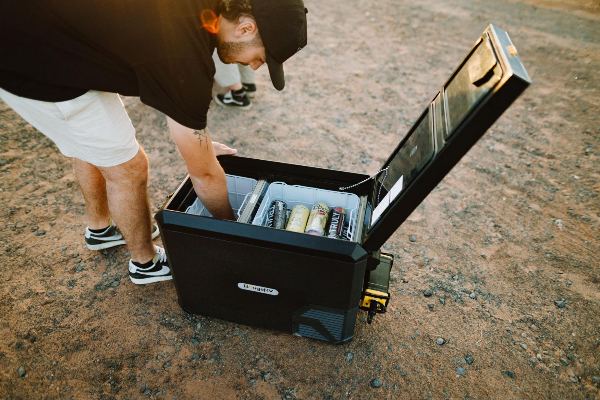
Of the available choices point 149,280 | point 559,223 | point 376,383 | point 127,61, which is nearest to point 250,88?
point 149,280

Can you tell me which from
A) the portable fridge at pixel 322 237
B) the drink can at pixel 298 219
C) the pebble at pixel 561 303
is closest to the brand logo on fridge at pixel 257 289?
the portable fridge at pixel 322 237

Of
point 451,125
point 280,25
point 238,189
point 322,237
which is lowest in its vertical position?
point 238,189

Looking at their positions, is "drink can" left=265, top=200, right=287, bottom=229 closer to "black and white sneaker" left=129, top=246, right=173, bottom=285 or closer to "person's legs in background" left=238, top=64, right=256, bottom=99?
"black and white sneaker" left=129, top=246, right=173, bottom=285

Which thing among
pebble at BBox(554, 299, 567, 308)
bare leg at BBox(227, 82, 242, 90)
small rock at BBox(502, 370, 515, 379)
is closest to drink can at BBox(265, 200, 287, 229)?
small rock at BBox(502, 370, 515, 379)

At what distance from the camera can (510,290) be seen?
8.05 ft

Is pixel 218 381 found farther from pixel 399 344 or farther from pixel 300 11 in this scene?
pixel 300 11

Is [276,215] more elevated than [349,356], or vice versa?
[276,215]

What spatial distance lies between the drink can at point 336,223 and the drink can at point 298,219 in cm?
13

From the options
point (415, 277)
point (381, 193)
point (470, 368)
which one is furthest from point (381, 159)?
point (470, 368)

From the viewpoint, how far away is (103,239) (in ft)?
8.23

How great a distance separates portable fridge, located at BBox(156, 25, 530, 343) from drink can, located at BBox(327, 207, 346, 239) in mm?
45

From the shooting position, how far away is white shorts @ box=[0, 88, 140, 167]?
5.54 feet

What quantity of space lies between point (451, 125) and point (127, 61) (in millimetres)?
1181

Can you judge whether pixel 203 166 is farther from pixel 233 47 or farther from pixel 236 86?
pixel 236 86
